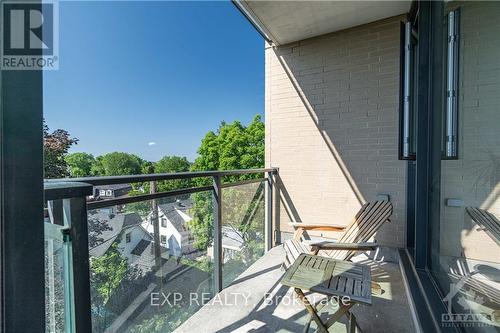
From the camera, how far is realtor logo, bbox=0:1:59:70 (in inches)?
28.8

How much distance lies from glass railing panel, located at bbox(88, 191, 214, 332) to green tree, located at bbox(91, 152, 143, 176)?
1297 cm

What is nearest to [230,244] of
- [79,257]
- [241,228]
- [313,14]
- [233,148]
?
[241,228]

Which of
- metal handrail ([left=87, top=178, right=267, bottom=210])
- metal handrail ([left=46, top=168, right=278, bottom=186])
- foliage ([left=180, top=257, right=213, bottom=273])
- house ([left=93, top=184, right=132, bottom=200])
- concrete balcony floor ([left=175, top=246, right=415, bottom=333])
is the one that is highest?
metal handrail ([left=46, top=168, right=278, bottom=186])

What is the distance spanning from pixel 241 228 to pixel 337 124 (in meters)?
1.99

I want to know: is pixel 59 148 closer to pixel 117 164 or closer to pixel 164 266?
pixel 117 164

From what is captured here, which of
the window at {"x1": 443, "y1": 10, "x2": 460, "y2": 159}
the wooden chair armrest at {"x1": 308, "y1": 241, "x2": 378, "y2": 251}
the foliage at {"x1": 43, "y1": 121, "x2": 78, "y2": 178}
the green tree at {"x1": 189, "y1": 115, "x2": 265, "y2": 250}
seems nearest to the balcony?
the wooden chair armrest at {"x1": 308, "y1": 241, "x2": 378, "y2": 251}

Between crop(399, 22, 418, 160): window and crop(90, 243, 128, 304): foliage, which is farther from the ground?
crop(399, 22, 418, 160): window

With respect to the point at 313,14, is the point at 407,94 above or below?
below

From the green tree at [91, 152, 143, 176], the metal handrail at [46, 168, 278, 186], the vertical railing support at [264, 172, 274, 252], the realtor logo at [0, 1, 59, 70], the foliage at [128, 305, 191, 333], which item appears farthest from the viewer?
the green tree at [91, 152, 143, 176]

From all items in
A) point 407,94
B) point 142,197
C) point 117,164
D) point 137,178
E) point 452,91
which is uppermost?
point 407,94

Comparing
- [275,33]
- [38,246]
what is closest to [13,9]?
[38,246]

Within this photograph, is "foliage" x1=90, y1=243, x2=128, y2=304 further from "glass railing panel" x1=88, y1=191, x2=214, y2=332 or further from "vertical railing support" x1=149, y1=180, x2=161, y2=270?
"vertical railing support" x1=149, y1=180, x2=161, y2=270

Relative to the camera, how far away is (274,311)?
222cm

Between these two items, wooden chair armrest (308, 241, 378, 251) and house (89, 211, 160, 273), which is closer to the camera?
house (89, 211, 160, 273)
